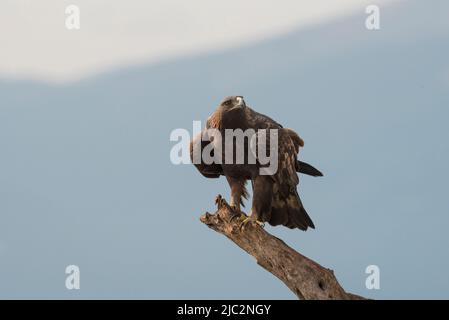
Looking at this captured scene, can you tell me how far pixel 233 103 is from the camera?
40.7ft

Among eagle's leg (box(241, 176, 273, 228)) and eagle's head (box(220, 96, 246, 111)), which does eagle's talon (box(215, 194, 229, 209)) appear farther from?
eagle's head (box(220, 96, 246, 111))

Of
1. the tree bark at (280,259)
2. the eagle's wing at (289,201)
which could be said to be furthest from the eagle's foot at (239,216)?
the eagle's wing at (289,201)

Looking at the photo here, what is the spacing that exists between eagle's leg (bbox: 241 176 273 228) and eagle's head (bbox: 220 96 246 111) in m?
1.14

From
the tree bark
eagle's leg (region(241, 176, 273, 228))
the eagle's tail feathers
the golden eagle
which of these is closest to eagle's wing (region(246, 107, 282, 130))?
the golden eagle

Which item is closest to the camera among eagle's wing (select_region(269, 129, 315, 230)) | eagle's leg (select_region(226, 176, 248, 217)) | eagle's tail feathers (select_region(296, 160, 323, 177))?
eagle's wing (select_region(269, 129, 315, 230))

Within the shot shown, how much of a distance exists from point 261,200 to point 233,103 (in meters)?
1.58

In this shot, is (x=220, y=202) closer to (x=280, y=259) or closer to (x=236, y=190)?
(x=236, y=190)

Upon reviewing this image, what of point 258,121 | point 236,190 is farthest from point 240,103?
point 236,190

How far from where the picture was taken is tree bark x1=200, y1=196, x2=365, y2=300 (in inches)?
460

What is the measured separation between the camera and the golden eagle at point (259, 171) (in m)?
12.3

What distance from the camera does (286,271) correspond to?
1188cm
